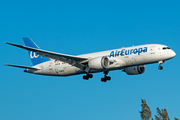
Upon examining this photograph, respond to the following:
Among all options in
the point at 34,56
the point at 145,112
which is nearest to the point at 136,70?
the point at 145,112

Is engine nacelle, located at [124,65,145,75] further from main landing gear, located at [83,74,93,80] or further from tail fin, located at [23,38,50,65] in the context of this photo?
tail fin, located at [23,38,50,65]

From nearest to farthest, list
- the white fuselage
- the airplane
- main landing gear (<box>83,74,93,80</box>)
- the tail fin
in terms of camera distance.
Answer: the white fuselage
the airplane
main landing gear (<box>83,74,93,80</box>)
the tail fin

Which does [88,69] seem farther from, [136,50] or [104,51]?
[136,50]

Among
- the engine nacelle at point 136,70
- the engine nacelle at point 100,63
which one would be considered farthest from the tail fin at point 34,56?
the engine nacelle at point 136,70

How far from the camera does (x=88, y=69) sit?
44781 mm

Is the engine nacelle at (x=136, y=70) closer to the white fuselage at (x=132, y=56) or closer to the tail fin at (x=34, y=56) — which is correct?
the white fuselage at (x=132, y=56)

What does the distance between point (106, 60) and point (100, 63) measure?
3.73 ft

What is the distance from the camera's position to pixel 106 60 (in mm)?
42000

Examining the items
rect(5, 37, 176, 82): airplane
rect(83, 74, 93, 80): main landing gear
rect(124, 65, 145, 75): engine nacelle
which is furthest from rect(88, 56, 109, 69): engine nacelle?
rect(124, 65, 145, 75): engine nacelle

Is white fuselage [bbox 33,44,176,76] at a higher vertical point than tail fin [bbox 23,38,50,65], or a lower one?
lower

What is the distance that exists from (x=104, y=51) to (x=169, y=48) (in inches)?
379

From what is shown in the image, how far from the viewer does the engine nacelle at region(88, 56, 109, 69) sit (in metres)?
41.4

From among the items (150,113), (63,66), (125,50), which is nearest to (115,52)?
(125,50)

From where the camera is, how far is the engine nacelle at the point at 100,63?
41.4 m
